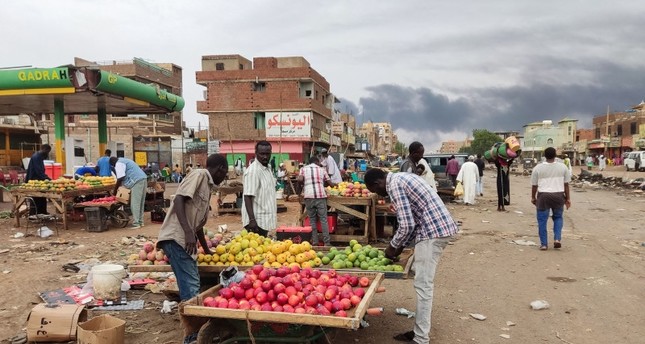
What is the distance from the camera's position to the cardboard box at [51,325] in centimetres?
461

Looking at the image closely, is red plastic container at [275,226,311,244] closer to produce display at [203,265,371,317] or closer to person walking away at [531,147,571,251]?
produce display at [203,265,371,317]

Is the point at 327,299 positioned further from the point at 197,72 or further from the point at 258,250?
the point at 197,72

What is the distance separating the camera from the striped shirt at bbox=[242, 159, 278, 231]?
6195mm

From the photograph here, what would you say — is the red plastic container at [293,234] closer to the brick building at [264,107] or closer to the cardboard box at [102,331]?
the cardboard box at [102,331]

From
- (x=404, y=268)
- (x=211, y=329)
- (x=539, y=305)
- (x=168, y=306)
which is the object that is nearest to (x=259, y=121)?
(x=168, y=306)

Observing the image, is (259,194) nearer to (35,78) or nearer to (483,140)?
(35,78)

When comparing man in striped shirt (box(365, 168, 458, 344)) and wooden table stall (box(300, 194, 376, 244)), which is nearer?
man in striped shirt (box(365, 168, 458, 344))

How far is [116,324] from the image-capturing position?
455 cm

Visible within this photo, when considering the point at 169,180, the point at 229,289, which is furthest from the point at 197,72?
the point at 229,289

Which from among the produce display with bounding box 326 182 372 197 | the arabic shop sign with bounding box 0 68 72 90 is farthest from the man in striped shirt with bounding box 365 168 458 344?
the arabic shop sign with bounding box 0 68 72 90

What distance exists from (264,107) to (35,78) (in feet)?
95.7

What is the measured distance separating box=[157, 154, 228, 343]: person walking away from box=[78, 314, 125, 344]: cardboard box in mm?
682

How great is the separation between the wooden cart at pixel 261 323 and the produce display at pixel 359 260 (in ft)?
1.39

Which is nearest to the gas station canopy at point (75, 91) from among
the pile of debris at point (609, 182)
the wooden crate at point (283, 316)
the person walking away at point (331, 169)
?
the person walking away at point (331, 169)
